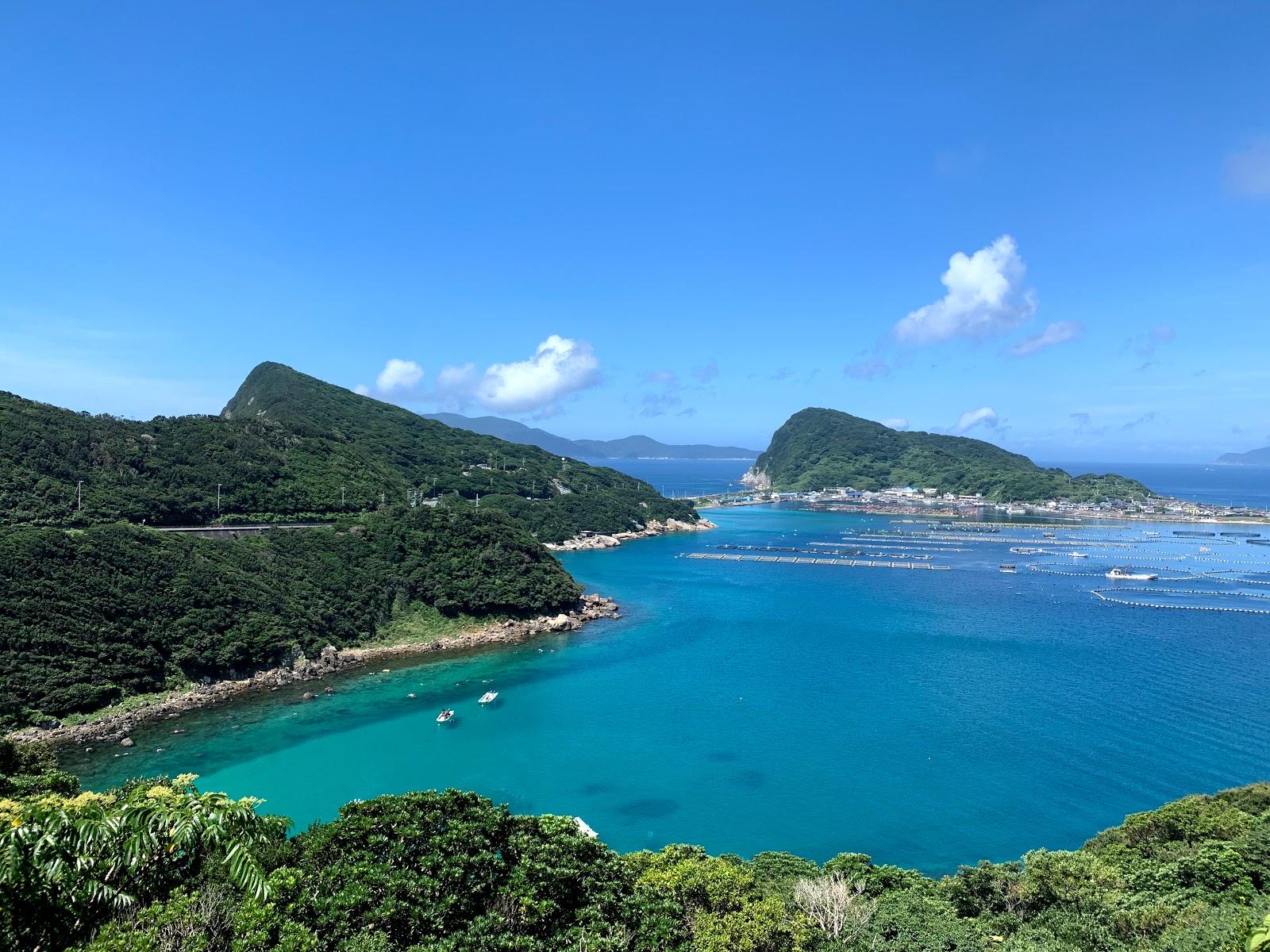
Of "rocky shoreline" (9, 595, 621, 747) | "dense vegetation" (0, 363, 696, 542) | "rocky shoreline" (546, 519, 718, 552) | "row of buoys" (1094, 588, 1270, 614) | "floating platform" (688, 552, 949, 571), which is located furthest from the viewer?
"rocky shoreline" (546, 519, 718, 552)

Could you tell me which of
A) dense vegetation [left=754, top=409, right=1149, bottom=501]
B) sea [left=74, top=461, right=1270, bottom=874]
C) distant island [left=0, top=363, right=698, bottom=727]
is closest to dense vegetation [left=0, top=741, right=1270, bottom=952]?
sea [left=74, top=461, right=1270, bottom=874]

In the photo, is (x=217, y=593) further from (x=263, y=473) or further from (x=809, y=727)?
(x=809, y=727)

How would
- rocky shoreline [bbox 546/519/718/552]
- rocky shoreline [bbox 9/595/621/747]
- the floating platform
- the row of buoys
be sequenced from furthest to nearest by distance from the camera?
rocky shoreline [bbox 546/519/718/552]
the floating platform
the row of buoys
rocky shoreline [bbox 9/595/621/747]

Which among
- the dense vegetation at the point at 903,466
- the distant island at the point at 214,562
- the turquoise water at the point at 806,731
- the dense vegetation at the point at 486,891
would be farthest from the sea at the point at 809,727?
the dense vegetation at the point at 903,466

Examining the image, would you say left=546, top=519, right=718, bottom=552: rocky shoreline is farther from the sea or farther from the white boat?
the white boat

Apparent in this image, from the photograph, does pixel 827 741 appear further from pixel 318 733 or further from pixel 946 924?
pixel 318 733

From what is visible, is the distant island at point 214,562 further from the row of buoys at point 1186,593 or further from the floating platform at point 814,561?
the row of buoys at point 1186,593
